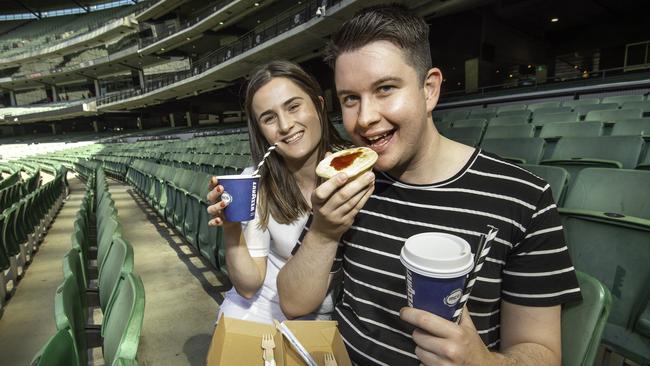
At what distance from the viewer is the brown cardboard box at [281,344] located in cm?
103

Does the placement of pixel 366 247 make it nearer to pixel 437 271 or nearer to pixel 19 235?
pixel 437 271

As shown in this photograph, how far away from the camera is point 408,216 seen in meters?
1.08

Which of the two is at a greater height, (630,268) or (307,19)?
(307,19)

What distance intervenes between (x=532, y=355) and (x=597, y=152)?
2992 millimetres

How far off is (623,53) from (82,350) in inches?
843

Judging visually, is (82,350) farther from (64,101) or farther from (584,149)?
(64,101)

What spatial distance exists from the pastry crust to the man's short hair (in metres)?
0.31

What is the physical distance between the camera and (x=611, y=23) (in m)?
15.6

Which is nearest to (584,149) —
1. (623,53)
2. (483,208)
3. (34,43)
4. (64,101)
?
(483,208)

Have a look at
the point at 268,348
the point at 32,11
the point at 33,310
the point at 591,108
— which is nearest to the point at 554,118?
the point at 591,108

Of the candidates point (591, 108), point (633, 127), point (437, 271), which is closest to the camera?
point (437, 271)

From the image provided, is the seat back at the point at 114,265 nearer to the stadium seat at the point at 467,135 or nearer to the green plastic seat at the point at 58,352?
the green plastic seat at the point at 58,352

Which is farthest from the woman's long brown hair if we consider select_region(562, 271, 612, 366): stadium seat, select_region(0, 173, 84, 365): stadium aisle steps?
select_region(0, 173, 84, 365): stadium aisle steps

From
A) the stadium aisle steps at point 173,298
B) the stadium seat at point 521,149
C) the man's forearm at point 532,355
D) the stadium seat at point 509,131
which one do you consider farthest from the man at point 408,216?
the stadium seat at point 509,131
